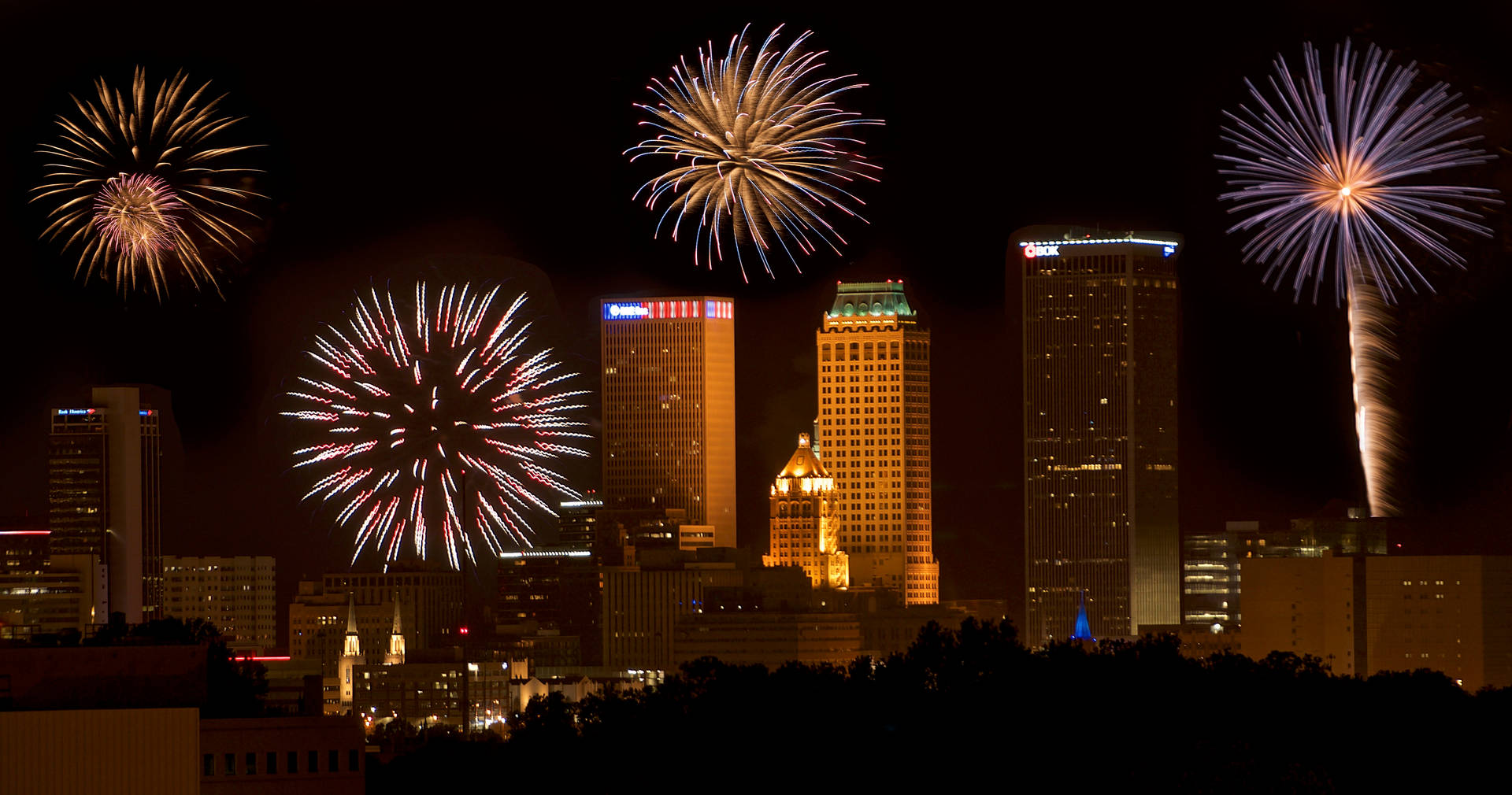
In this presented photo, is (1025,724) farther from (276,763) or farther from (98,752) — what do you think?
(98,752)

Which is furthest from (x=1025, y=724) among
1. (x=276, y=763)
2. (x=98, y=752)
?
(x=98, y=752)

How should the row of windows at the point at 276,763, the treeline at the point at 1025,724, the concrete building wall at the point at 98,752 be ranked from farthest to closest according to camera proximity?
the treeline at the point at 1025,724 → the row of windows at the point at 276,763 → the concrete building wall at the point at 98,752

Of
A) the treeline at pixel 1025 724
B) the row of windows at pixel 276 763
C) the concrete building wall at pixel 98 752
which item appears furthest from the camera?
the treeline at pixel 1025 724

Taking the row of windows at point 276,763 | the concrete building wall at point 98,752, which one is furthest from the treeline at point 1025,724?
the concrete building wall at point 98,752

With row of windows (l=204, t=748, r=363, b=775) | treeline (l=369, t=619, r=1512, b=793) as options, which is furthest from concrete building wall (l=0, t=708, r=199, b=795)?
treeline (l=369, t=619, r=1512, b=793)

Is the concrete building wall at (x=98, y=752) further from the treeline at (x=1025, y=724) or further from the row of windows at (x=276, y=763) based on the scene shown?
the treeline at (x=1025, y=724)

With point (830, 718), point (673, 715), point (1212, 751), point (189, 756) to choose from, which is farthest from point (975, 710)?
point (189, 756)
